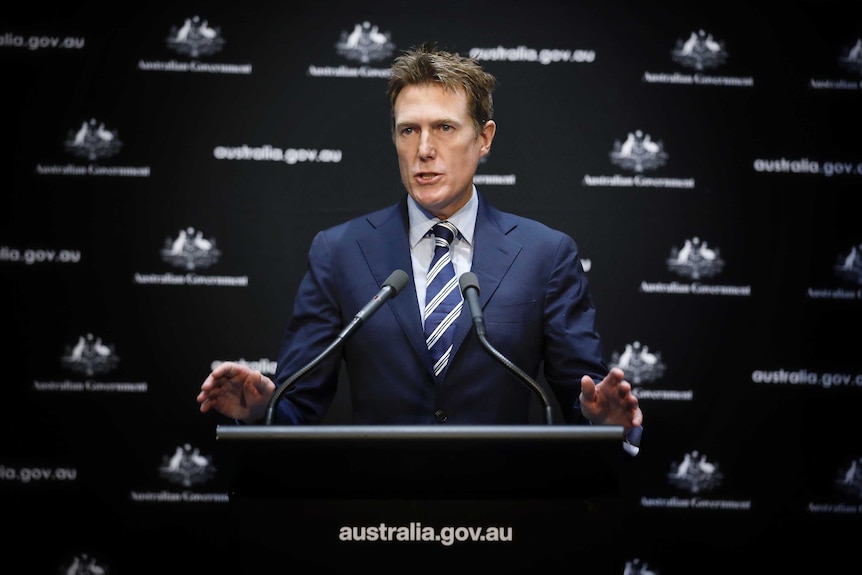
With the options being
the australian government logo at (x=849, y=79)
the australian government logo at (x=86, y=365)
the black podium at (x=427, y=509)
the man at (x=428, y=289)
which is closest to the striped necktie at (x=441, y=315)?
the man at (x=428, y=289)

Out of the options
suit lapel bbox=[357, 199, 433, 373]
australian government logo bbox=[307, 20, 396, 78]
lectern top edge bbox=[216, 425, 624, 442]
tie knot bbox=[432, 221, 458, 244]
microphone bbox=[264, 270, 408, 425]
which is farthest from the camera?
australian government logo bbox=[307, 20, 396, 78]

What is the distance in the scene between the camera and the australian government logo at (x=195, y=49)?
141 inches

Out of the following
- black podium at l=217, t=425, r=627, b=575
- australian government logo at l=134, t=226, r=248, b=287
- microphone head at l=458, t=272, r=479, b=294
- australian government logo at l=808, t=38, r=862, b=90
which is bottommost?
black podium at l=217, t=425, r=627, b=575

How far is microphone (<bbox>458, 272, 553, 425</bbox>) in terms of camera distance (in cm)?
162

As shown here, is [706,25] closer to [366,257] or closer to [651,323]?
[651,323]

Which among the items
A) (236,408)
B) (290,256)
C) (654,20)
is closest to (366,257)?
(236,408)

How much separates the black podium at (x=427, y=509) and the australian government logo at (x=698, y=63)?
2531mm

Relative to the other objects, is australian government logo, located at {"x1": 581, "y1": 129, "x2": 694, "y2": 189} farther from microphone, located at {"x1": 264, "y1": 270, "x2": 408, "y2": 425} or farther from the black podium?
the black podium

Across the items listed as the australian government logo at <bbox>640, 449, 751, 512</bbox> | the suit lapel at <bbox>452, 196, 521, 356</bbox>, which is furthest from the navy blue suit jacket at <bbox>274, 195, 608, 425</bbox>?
the australian government logo at <bbox>640, 449, 751, 512</bbox>

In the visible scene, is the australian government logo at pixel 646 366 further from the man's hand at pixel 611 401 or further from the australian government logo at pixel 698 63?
the man's hand at pixel 611 401

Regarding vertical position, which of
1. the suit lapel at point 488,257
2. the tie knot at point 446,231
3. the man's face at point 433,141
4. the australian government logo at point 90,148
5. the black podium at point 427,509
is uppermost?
the australian government logo at point 90,148

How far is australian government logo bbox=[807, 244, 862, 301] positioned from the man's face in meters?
1.97

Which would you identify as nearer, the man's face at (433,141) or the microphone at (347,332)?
the microphone at (347,332)

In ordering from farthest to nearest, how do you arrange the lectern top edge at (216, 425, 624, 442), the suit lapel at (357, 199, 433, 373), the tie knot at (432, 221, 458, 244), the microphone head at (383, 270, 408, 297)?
1. the tie knot at (432, 221, 458, 244)
2. the suit lapel at (357, 199, 433, 373)
3. the microphone head at (383, 270, 408, 297)
4. the lectern top edge at (216, 425, 624, 442)
